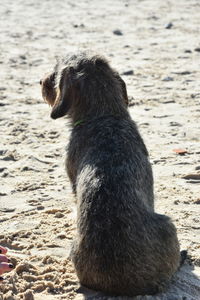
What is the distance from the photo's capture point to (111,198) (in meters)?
4.77

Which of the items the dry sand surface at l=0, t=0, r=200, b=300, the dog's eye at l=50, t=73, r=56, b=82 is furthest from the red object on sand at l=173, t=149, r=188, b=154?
the dog's eye at l=50, t=73, r=56, b=82

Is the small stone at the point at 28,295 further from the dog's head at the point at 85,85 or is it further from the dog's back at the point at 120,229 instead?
the dog's head at the point at 85,85

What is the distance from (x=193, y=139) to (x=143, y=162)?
3.07 meters

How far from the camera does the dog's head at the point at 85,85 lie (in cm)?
591

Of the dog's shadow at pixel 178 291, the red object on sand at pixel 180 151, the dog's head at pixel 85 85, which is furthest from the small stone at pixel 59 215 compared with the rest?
the red object on sand at pixel 180 151

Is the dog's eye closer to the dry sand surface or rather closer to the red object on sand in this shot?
the dry sand surface

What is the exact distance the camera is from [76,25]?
16.5 meters

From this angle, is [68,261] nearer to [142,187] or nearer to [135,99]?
[142,187]

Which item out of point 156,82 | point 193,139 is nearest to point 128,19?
point 156,82

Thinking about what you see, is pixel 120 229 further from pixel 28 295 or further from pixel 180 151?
pixel 180 151

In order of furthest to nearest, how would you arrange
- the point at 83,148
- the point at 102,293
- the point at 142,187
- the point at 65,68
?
the point at 65,68
the point at 83,148
the point at 142,187
the point at 102,293

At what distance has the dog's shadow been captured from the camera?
467 cm

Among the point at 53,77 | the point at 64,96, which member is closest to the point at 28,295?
the point at 64,96

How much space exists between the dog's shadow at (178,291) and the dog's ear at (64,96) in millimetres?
1735
